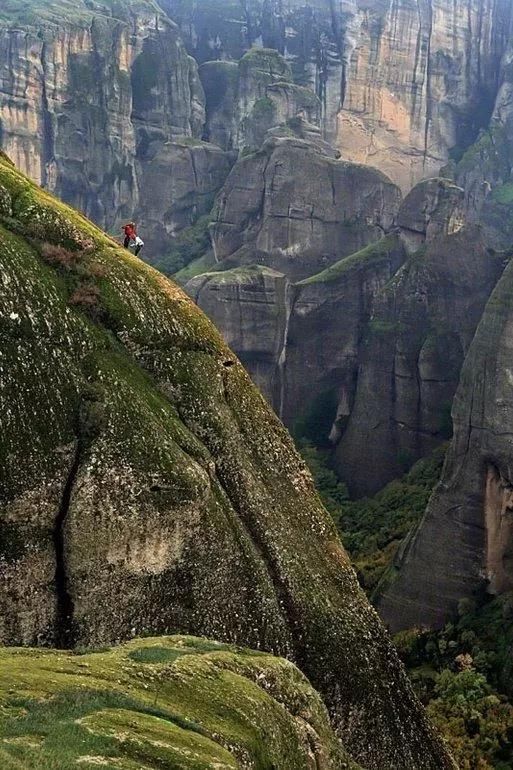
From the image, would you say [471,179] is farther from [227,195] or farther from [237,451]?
[237,451]

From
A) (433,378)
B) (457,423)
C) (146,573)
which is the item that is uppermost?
(146,573)

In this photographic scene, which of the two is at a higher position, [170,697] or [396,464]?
[170,697]

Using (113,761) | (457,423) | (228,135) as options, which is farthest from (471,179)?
(113,761)

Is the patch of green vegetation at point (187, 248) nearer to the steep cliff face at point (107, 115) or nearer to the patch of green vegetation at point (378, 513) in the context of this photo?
the steep cliff face at point (107, 115)

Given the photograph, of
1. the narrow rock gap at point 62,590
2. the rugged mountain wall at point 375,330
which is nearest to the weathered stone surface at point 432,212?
the rugged mountain wall at point 375,330

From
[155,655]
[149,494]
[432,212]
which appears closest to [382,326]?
[432,212]

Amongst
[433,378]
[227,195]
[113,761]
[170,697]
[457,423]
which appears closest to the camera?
[113,761]

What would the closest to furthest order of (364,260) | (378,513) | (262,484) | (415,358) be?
(262,484) < (378,513) < (415,358) < (364,260)

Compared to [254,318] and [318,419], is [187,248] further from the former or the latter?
[318,419]
